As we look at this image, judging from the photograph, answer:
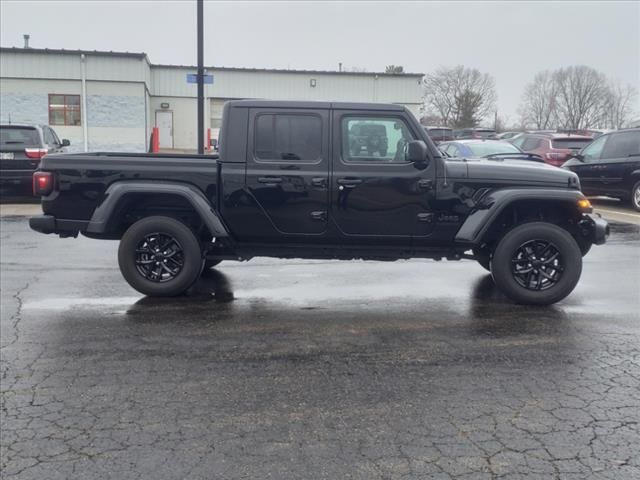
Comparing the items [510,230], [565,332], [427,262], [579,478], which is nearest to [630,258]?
[427,262]

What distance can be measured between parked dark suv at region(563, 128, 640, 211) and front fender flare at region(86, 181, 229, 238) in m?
11.0

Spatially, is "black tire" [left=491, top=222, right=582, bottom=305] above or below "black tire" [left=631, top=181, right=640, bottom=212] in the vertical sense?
below

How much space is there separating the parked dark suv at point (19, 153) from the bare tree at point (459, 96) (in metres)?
50.8

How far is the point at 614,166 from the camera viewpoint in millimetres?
14930

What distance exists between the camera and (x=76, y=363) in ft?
16.2

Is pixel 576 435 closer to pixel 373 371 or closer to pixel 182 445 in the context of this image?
pixel 373 371

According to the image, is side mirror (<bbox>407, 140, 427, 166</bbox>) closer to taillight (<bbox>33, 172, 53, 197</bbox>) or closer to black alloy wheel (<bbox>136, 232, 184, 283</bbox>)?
black alloy wheel (<bbox>136, 232, 184, 283</bbox>)

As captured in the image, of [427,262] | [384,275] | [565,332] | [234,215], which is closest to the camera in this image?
[565,332]

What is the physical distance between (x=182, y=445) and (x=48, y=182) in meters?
4.06

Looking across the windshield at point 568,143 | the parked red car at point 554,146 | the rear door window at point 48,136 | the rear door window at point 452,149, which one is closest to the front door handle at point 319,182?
the rear door window at point 452,149

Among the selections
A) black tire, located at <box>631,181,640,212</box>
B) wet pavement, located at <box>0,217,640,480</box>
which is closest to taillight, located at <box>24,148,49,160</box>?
wet pavement, located at <box>0,217,640,480</box>

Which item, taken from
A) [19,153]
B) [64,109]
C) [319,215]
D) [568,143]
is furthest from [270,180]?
[64,109]

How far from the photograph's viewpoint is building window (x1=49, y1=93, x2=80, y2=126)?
31469mm

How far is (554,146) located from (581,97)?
78358mm
